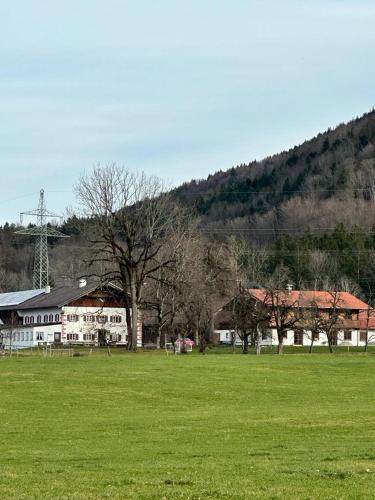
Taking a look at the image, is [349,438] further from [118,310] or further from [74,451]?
[118,310]

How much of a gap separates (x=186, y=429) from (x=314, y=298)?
8249cm

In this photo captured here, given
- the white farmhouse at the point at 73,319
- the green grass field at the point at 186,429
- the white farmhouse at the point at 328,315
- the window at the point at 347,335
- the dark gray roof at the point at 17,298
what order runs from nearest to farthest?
the green grass field at the point at 186,429 < the white farmhouse at the point at 73,319 < the white farmhouse at the point at 328,315 < the dark gray roof at the point at 17,298 < the window at the point at 347,335

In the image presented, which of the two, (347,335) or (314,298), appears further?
(347,335)

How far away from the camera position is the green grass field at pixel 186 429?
59.0 ft

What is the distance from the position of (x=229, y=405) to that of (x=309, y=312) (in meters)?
65.8

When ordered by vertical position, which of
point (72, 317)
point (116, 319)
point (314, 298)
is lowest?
point (116, 319)

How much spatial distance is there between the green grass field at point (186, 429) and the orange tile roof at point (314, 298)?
4042 centimetres

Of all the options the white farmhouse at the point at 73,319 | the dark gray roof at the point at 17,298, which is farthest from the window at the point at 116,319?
the dark gray roof at the point at 17,298

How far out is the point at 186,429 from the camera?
32.6m

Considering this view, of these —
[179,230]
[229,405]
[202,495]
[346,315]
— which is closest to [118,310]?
[179,230]

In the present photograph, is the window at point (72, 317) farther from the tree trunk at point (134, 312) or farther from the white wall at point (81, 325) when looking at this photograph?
the tree trunk at point (134, 312)

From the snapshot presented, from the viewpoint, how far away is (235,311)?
98.6 metres

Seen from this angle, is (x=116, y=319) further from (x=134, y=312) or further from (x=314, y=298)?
(x=134, y=312)

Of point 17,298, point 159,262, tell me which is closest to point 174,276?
point 159,262
